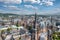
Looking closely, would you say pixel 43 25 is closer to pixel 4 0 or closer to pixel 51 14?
pixel 51 14

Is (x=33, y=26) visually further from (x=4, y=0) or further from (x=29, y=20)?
(x=4, y=0)

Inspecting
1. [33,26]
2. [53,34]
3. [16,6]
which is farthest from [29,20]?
[53,34]

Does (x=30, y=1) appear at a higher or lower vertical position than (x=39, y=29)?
higher

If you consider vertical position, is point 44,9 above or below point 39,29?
above

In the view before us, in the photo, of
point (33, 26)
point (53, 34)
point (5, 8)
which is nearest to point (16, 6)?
point (5, 8)

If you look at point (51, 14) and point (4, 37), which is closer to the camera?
point (4, 37)

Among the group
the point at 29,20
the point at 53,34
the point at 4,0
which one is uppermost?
the point at 4,0
